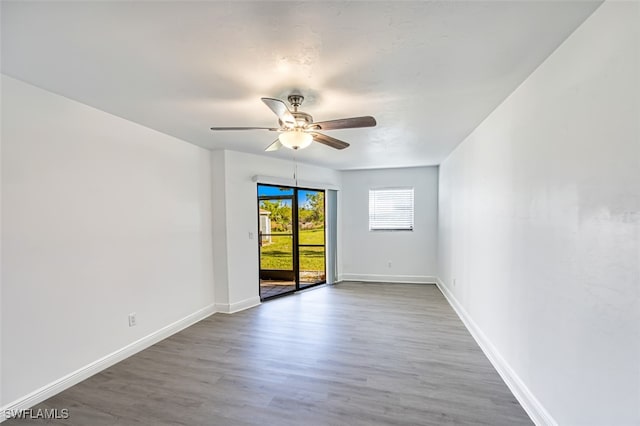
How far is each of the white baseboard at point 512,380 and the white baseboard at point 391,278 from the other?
2.20 metres

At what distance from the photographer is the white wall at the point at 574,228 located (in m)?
1.23

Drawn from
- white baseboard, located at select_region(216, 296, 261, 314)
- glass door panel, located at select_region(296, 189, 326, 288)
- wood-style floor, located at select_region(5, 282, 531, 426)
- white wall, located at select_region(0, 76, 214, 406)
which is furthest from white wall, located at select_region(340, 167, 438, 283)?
white wall, located at select_region(0, 76, 214, 406)

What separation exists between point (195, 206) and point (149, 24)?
2868 mm

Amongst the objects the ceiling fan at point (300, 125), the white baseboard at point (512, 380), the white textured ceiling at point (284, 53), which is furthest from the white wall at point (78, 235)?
the white baseboard at point (512, 380)

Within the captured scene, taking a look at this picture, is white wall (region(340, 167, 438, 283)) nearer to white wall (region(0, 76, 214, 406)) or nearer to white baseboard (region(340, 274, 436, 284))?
white baseboard (region(340, 274, 436, 284))

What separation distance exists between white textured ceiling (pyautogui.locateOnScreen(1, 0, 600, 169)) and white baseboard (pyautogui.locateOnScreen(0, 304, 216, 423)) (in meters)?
2.30

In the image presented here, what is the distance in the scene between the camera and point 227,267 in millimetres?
4305

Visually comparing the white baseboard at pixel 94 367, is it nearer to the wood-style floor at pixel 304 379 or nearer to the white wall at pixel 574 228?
the wood-style floor at pixel 304 379

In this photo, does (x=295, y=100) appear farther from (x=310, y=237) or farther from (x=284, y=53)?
(x=310, y=237)

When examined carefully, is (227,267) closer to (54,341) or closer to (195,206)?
(195,206)

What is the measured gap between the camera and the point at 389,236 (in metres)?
6.18

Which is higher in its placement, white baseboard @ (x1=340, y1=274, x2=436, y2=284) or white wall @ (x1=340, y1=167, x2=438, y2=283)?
white wall @ (x1=340, y1=167, x2=438, y2=283)

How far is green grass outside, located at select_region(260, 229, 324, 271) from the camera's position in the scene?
17.9ft

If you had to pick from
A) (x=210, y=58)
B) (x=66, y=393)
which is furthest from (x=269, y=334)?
(x=210, y=58)
